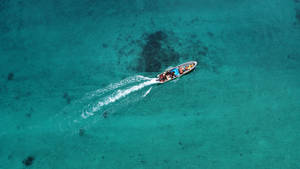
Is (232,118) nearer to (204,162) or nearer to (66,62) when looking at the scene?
(204,162)

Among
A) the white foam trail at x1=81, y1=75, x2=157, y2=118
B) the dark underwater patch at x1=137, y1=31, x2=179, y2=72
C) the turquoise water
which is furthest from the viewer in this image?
the dark underwater patch at x1=137, y1=31, x2=179, y2=72

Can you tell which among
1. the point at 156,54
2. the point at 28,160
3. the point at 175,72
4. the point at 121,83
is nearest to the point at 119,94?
the point at 121,83

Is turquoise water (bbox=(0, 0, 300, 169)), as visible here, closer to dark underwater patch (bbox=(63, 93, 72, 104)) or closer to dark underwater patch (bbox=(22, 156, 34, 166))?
dark underwater patch (bbox=(63, 93, 72, 104))

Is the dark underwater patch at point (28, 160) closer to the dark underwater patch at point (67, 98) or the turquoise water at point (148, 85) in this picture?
the turquoise water at point (148, 85)

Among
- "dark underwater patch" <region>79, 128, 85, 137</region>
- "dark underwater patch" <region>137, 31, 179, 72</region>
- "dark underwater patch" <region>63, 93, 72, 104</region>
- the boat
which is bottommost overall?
"dark underwater patch" <region>79, 128, 85, 137</region>

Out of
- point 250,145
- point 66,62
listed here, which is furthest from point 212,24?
point 66,62

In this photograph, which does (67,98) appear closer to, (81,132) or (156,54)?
(81,132)

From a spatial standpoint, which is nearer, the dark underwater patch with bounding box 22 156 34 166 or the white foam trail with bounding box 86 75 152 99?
the dark underwater patch with bounding box 22 156 34 166

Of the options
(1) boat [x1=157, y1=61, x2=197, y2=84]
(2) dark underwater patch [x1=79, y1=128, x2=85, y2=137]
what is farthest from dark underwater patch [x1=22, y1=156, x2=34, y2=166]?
(1) boat [x1=157, y1=61, x2=197, y2=84]
